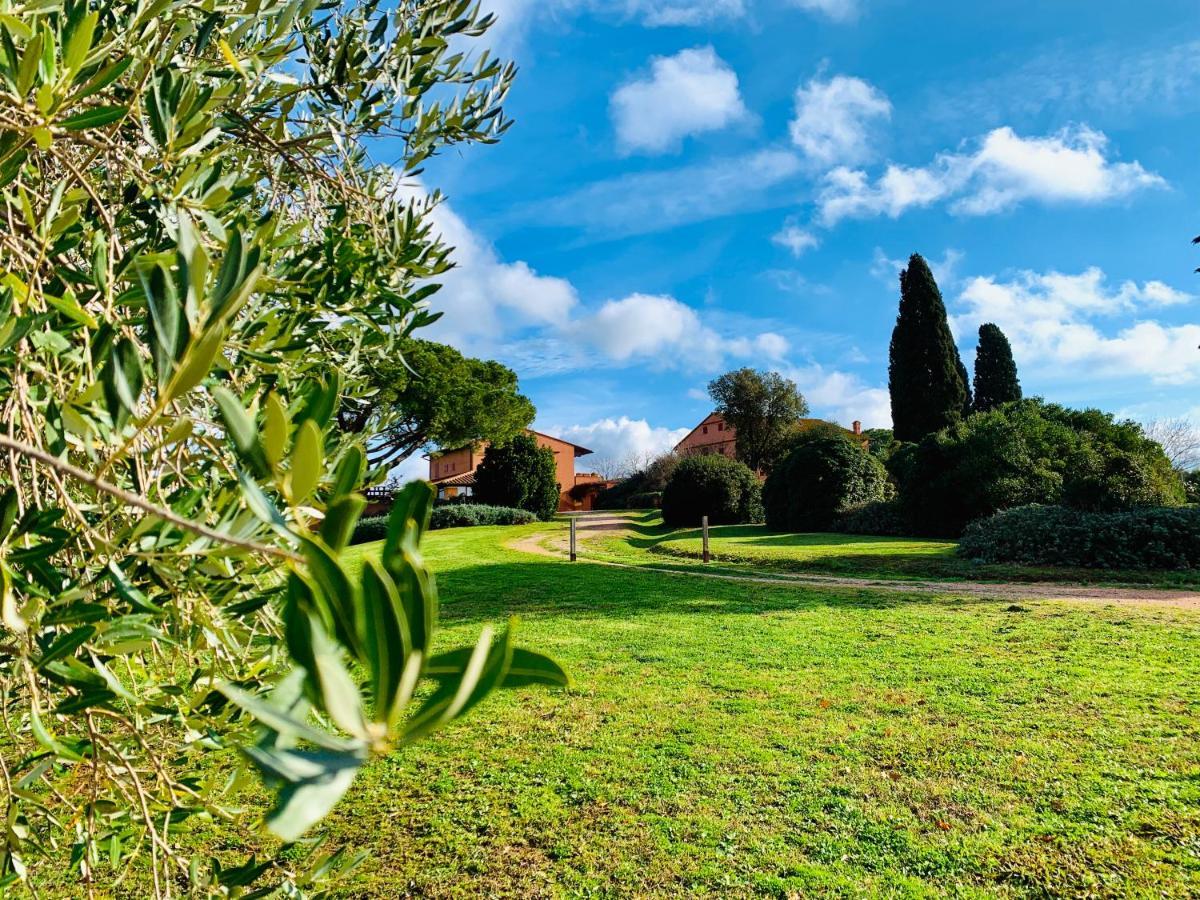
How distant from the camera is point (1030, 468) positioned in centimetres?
1944

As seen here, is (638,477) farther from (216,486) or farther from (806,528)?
(216,486)

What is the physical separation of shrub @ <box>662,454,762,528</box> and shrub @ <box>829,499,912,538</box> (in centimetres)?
425

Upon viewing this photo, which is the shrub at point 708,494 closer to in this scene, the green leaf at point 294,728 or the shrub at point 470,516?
the shrub at point 470,516

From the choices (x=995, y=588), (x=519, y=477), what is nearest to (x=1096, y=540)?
(x=995, y=588)

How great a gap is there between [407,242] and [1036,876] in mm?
3778

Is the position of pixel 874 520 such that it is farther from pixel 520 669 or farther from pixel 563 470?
pixel 563 470

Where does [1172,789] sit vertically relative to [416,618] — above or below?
below

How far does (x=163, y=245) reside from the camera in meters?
1.71

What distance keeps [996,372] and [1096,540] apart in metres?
29.8

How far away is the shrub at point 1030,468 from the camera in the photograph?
16.9 meters

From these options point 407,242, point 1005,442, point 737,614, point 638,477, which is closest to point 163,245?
point 407,242

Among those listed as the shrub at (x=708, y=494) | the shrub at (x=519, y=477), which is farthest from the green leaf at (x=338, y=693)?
the shrub at (x=519, y=477)

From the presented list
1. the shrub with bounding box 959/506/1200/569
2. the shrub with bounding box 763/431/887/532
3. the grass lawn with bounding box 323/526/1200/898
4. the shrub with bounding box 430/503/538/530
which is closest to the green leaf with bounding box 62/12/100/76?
the grass lawn with bounding box 323/526/1200/898

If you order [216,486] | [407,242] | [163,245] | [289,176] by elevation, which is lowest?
[216,486]
